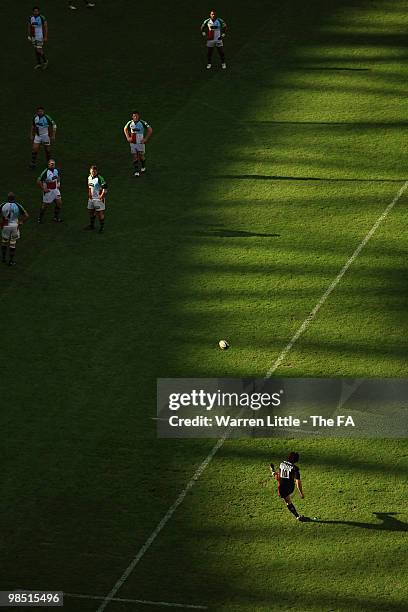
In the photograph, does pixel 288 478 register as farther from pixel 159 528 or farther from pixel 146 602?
pixel 146 602

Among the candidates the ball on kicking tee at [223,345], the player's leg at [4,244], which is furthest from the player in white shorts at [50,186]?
the ball on kicking tee at [223,345]

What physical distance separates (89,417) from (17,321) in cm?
514

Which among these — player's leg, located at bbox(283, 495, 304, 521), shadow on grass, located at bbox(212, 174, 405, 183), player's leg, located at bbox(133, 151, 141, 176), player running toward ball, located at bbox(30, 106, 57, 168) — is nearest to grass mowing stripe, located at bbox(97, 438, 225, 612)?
player's leg, located at bbox(283, 495, 304, 521)

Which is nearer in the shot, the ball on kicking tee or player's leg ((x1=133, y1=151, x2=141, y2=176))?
the ball on kicking tee

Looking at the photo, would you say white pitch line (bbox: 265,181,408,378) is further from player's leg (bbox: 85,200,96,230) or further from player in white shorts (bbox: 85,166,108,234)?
player's leg (bbox: 85,200,96,230)

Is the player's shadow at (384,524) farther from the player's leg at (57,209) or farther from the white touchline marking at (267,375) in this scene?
the player's leg at (57,209)

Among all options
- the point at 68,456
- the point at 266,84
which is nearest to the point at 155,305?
the point at 68,456

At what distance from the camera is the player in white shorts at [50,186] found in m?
42.3

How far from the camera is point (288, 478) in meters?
30.9

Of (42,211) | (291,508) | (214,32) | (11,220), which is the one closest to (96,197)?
(42,211)

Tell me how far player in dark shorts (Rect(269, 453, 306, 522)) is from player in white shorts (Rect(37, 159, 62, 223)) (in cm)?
1478

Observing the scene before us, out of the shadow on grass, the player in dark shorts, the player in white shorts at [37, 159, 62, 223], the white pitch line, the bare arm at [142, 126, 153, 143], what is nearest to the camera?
the player in dark shorts

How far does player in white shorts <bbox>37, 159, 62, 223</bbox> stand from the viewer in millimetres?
42312

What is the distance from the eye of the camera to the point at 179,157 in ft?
156
